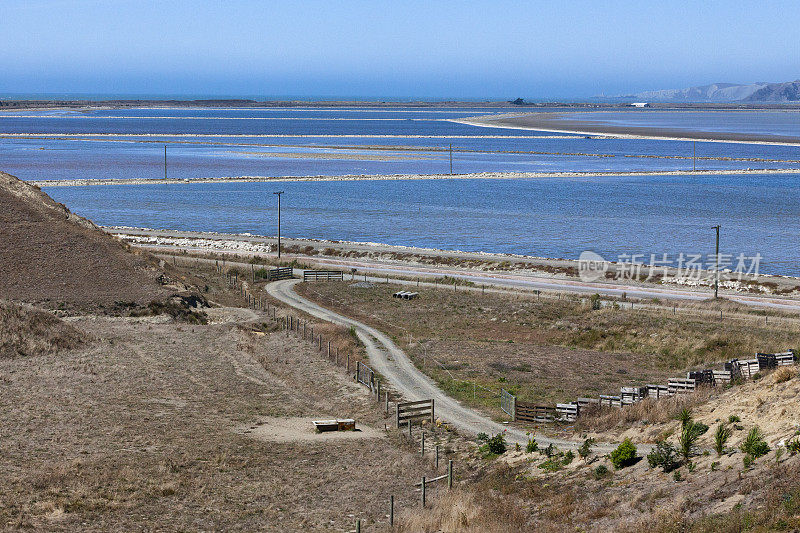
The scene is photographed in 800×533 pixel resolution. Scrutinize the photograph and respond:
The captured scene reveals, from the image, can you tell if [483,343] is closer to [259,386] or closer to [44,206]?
[259,386]

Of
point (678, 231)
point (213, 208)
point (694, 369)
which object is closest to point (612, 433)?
point (694, 369)

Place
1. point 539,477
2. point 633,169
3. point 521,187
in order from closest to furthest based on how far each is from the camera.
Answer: point 539,477
point 521,187
point 633,169

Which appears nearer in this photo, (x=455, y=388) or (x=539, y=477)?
(x=539, y=477)

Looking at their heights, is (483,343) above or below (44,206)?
below

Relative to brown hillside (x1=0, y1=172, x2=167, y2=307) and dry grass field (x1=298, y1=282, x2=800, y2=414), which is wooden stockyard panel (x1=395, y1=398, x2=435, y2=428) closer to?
dry grass field (x1=298, y1=282, x2=800, y2=414)

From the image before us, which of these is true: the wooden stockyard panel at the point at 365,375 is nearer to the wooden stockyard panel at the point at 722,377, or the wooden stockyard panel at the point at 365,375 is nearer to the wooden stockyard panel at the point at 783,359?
the wooden stockyard panel at the point at 722,377

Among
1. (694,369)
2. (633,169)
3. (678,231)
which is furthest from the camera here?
(633,169)

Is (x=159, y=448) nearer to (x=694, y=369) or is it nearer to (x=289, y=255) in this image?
(x=694, y=369)
